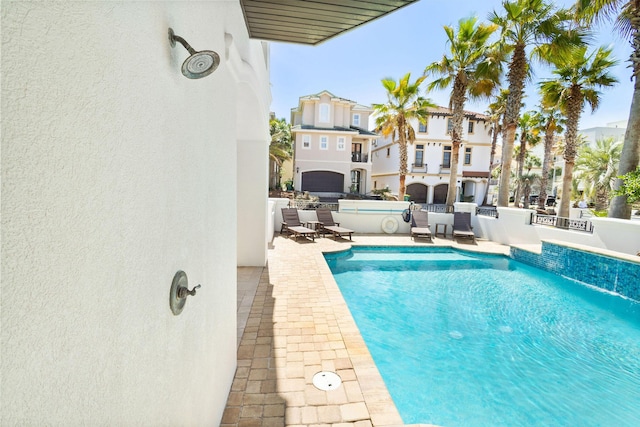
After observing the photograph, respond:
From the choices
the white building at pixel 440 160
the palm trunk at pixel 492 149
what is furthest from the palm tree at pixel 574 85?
the white building at pixel 440 160

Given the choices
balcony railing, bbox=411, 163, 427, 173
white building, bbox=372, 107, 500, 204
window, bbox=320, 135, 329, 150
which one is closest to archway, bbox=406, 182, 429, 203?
white building, bbox=372, 107, 500, 204

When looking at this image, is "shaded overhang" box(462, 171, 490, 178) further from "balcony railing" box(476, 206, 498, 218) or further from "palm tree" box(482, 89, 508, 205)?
"balcony railing" box(476, 206, 498, 218)

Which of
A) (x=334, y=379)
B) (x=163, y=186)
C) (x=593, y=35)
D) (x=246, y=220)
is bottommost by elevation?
(x=334, y=379)

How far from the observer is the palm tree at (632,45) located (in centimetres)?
1012

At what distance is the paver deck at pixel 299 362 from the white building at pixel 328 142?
2018cm

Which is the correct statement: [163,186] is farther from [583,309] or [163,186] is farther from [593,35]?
[593,35]

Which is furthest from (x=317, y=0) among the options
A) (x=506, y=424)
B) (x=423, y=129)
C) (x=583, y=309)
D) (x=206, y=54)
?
(x=423, y=129)

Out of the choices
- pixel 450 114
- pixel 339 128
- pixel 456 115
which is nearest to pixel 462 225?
pixel 456 115

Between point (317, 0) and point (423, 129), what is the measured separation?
2883 cm

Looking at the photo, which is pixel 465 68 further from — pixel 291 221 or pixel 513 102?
pixel 291 221

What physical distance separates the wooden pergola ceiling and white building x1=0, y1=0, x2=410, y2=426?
73.4 inches

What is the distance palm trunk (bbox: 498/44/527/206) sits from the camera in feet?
44.2

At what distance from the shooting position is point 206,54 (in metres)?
1.61

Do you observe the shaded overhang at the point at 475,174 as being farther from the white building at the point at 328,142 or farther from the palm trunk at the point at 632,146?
the palm trunk at the point at 632,146
